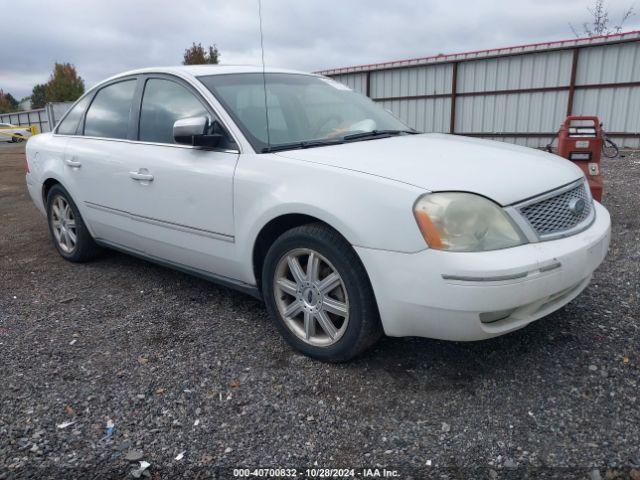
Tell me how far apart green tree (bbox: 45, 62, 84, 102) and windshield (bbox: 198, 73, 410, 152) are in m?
44.1

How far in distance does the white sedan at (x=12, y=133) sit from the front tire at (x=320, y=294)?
31.0 m

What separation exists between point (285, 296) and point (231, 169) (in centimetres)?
79

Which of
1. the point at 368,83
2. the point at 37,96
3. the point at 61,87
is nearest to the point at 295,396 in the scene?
the point at 368,83

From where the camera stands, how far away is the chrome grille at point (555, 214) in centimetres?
248

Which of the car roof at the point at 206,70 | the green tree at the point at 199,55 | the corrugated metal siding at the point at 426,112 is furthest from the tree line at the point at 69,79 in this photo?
the car roof at the point at 206,70

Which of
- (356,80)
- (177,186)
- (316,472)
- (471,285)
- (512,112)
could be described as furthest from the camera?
(356,80)

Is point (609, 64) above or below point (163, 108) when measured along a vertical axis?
above

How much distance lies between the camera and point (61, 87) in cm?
4431

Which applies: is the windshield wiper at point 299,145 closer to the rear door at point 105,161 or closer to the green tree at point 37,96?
the rear door at point 105,161

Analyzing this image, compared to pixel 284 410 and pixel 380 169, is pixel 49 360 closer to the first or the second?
pixel 284 410

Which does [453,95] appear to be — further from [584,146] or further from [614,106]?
[584,146]

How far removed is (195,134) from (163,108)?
2.65 feet

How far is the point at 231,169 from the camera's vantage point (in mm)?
3025

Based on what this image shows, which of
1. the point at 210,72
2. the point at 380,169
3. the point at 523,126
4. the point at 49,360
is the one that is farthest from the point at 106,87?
the point at 523,126
